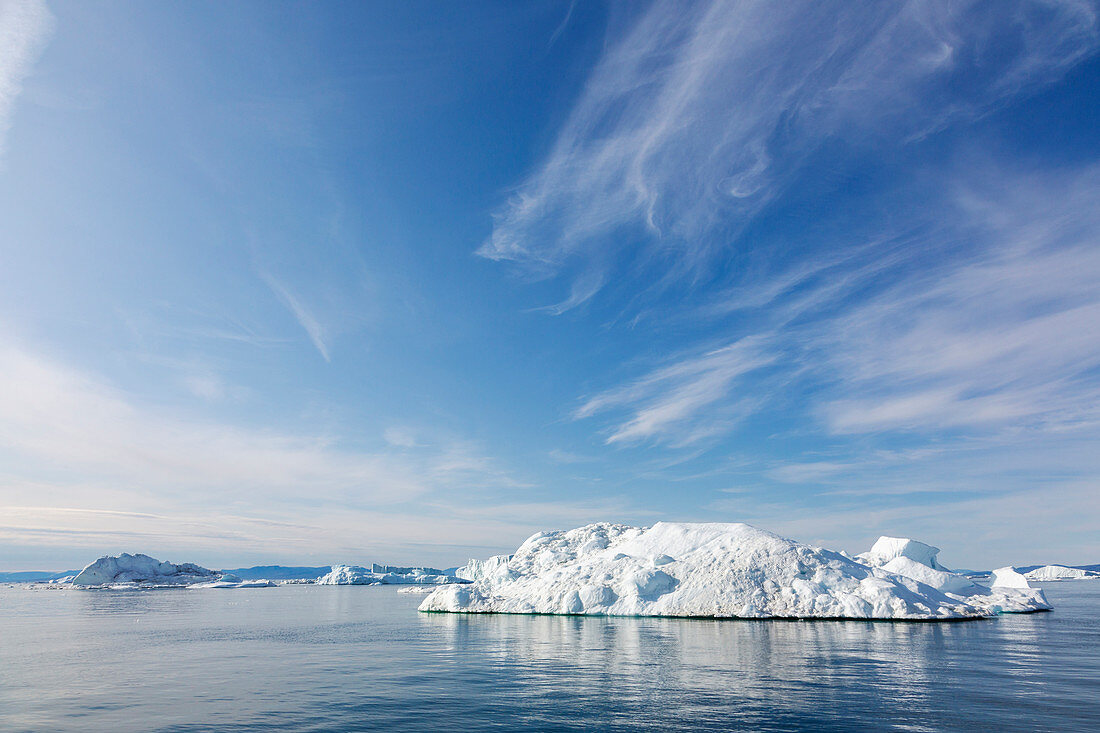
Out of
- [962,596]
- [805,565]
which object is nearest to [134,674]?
[805,565]

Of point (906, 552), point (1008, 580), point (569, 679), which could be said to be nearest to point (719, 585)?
point (569, 679)

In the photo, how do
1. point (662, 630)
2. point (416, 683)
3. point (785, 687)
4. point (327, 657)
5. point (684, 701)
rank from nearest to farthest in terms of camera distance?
point (684, 701)
point (785, 687)
point (416, 683)
point (327, 657)
point (662, 630)

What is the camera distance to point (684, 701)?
27312 millimetres

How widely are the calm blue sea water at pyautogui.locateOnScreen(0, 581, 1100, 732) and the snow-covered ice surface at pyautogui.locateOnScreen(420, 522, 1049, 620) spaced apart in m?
6.29

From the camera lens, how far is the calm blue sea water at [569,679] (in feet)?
81.4

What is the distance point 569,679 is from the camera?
33250 millimetres

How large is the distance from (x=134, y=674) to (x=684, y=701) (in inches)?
1372

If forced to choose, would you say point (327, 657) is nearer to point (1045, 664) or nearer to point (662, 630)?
point (662, 630)

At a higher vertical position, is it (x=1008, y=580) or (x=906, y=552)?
(x=906, y=552)

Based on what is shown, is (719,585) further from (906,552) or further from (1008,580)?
(1008,580)

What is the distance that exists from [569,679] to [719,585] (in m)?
45.2

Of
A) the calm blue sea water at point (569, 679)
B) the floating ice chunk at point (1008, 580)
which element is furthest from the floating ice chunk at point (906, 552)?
the calm blue sea water at point (569, 679)

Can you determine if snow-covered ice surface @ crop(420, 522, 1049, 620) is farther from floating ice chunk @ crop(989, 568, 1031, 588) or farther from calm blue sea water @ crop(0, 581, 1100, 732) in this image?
floating ice chunk @ crop(989, 568, 1031, 588)

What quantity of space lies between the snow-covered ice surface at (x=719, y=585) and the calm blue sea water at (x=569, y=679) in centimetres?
629
